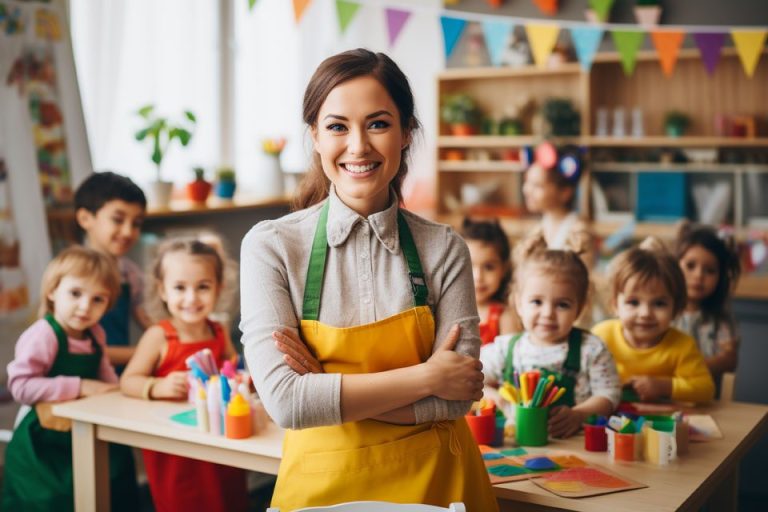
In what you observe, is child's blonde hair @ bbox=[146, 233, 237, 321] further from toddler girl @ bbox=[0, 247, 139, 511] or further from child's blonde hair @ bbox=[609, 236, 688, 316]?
child's blonde hair @ bbox=[609, 236, 688, 316]

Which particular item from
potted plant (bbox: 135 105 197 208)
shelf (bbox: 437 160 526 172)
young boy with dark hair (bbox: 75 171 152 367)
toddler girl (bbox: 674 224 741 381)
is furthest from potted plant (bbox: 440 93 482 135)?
young boy with dark hair (bbox: 75 171 152 367)

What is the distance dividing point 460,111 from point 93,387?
13.0ft

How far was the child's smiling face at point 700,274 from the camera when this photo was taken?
3297 millimetres

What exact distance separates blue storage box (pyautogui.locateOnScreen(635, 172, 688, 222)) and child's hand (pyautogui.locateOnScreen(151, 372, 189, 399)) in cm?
368

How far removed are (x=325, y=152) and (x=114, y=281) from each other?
3.77 ft

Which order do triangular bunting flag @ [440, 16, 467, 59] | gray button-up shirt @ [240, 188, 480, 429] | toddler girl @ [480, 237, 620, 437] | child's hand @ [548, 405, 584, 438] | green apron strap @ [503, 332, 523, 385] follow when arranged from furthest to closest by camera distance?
triangular bunting flag @ [440, 16, 467, 59]
green apron strap @ [503, 332, 523, 385]
toddler girl @ [480, 237, 620, 437]
child's hand @ [548, 405, 584, 438]
gray button-up shirt @ [240, 188, 480, 429]

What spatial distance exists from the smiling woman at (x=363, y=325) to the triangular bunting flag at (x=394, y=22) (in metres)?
2.71

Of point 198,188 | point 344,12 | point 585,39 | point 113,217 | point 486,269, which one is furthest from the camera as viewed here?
point 585,39

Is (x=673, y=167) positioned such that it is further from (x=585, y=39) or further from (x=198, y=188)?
(x=198, y=188)

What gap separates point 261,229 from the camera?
1.81 m

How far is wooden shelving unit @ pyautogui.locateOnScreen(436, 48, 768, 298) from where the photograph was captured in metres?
5.31

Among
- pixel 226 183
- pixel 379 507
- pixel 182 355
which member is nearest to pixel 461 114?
pixel 226 183

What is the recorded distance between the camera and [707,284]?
3.31 m

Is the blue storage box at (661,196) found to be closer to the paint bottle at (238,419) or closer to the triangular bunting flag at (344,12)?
the triangular bunting flag at (344,12)
